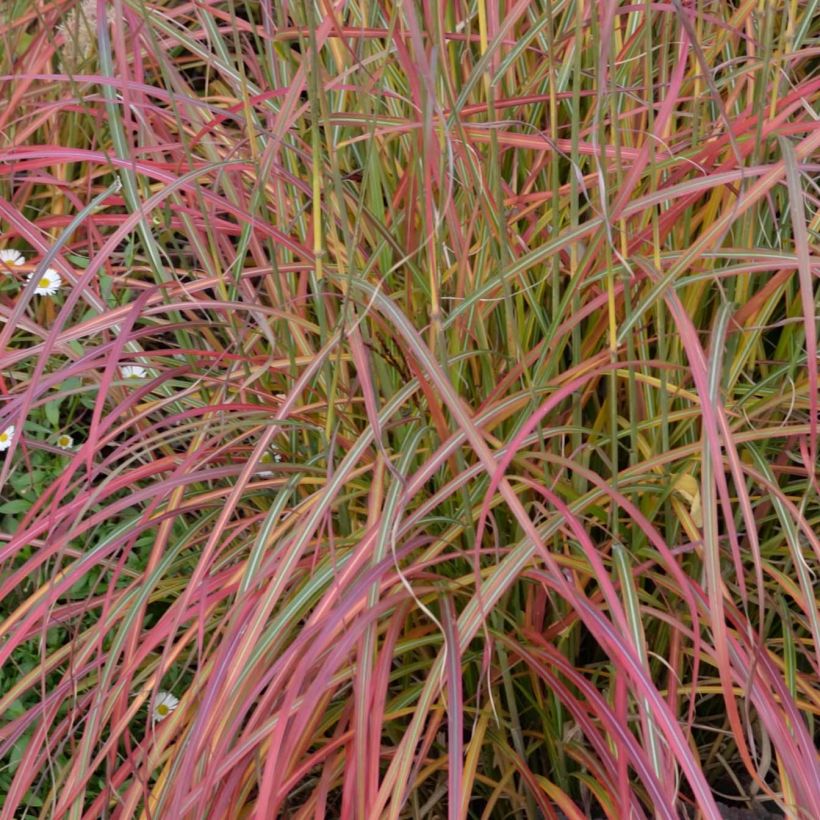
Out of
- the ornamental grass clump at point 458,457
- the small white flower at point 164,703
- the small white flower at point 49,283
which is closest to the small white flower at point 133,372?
the ornamental grass clump at point 458,457

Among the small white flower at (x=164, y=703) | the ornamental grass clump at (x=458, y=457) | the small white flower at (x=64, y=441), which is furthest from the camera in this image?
the small white flower at (x=64, y=441)

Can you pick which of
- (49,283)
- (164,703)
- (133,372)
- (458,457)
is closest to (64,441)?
(133,372)

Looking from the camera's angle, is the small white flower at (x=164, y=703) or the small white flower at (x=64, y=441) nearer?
the small white flower at (x=164, y=703)

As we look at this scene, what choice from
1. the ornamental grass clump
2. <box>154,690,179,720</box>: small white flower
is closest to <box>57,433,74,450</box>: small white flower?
the ornamental grass clump

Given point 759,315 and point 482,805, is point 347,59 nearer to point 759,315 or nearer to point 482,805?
point 759,315

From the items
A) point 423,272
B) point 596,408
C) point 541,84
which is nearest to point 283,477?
point 423,272

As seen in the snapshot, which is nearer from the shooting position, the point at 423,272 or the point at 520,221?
the point at 423,272

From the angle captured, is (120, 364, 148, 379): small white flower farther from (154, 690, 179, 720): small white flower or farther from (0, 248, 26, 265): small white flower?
(154, 690, 179, 720): small white flower

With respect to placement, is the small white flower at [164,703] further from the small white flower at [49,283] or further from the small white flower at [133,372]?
the small white flower at [49,283]
